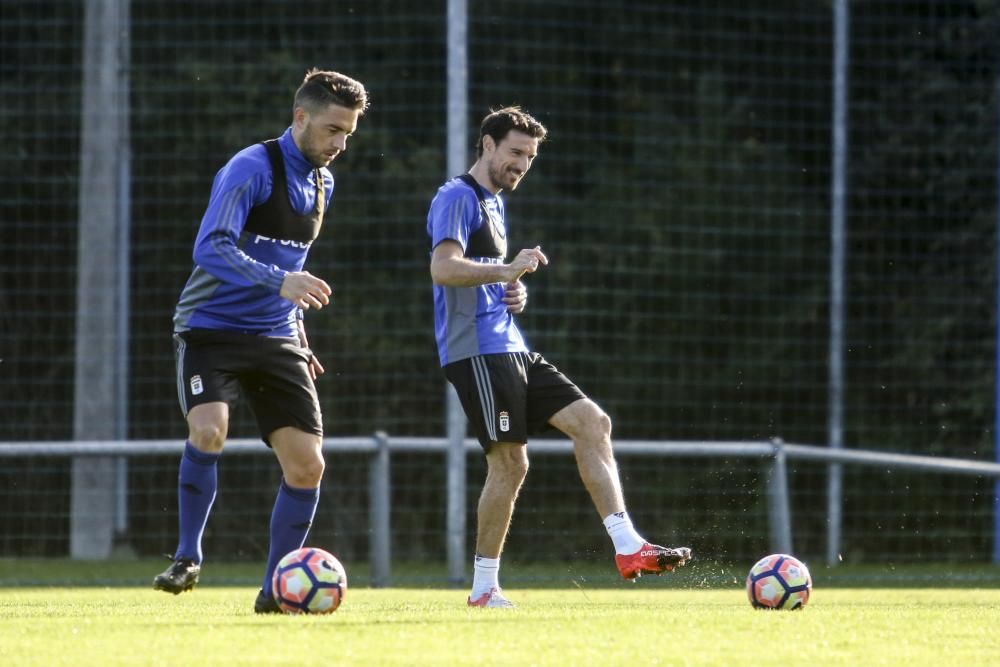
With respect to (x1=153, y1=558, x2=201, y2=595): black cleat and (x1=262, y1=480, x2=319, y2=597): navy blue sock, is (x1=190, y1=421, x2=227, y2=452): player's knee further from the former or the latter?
(x1=153, y1=558, x2=201, y2=595): black cleat

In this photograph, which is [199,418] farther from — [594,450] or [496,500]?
[594,450]

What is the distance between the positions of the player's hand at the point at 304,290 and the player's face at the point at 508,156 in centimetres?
114

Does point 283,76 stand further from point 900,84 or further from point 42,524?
point 900,84

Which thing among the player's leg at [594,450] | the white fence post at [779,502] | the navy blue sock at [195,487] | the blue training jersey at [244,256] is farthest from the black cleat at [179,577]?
the white fence post at [779,502]

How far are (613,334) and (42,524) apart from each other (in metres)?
4.34

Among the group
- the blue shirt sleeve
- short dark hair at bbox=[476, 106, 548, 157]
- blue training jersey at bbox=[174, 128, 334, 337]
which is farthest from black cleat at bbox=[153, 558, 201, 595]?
short dark hair at bbox=[476, 106, 548, 157]

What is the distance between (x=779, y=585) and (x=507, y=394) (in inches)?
49.0

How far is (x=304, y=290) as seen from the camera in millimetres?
5812

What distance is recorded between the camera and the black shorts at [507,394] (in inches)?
258

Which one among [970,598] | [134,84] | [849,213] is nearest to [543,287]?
[849,213]

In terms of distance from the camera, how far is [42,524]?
12.3 meters

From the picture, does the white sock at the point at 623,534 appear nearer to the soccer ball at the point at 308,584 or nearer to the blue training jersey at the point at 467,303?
the blue training jersey at the point at 467,303

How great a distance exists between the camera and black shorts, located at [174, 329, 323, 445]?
6109 millimetres

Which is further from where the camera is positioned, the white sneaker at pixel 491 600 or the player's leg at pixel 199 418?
the white sneaker at pixel 491 600
